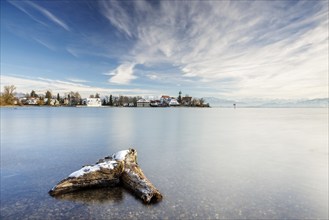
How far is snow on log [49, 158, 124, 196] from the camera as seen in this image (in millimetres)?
8152

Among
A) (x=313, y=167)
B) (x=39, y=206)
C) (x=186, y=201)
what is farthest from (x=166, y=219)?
(x=313, y=167)

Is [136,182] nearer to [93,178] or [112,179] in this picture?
[112,179]

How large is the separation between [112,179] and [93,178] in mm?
812

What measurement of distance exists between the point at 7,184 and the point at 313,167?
15.5m

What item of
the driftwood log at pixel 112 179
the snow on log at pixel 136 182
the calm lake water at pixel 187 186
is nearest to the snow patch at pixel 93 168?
the driftwood log at pixel 112 179

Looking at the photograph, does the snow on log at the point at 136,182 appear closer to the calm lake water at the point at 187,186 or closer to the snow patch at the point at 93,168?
the calm lake water at the point at 187,186

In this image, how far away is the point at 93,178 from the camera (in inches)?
338

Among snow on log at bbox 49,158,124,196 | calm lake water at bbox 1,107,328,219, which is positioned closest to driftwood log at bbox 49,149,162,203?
snow on log at bbox 49,158,124,196

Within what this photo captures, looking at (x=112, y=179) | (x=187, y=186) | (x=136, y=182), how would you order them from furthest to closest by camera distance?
(x=112, y=179) → (x=187, y=186) → (x=136, y=182)

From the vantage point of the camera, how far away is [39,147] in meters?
16.1

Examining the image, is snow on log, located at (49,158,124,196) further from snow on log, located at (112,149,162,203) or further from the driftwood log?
snow on log, located at (112,149,162,203)

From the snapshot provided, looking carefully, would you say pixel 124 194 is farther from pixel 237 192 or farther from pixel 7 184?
pixel 7 184

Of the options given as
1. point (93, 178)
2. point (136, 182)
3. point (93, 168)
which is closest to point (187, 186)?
point (136, 182)

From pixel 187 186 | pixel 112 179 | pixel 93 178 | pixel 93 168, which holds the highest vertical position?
pixel 93 168
